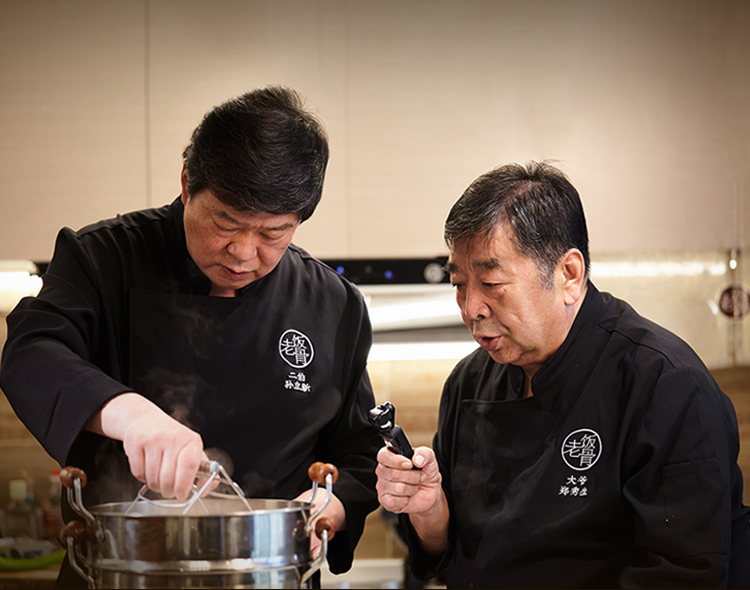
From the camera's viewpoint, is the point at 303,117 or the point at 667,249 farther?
the point at 667,249

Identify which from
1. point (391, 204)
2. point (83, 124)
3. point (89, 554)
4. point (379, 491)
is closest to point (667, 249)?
point (391, 204)

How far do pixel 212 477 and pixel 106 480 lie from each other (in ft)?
1.24

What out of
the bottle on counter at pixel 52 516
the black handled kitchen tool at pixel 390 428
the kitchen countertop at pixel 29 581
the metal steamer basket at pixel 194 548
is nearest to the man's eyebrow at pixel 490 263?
the black handled kitchen tool at pixel 390 428

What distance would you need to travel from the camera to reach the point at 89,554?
2.71 feet

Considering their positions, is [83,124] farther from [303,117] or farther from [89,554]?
[89,554]

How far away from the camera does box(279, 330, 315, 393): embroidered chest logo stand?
47.2 inches

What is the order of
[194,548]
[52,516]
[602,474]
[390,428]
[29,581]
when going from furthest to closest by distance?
[52,516] < [29,581] < [602,474] < [390,428] < [194,548]

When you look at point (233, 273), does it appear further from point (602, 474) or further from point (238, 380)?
point (602, 474)

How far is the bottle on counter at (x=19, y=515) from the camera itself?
2604 mm

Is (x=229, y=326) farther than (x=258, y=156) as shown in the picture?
Yes

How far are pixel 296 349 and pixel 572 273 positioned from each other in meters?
0.47

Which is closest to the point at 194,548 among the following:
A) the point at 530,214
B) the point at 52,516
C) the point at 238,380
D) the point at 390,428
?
the point at 390,428

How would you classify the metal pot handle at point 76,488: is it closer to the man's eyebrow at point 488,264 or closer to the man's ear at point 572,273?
the man's eyebrow at point 488,264

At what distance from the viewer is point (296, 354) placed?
3.98ft
